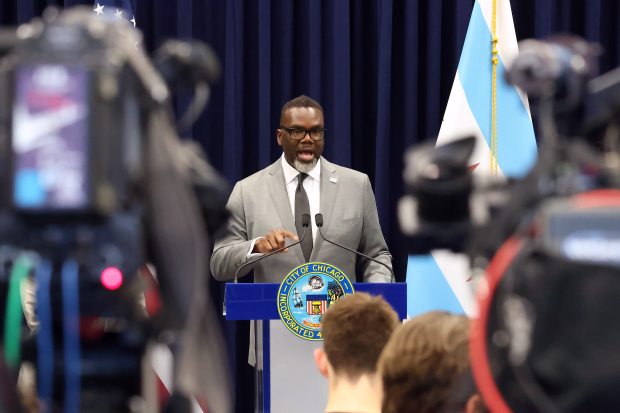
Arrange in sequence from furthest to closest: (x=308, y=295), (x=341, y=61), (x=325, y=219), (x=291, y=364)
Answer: (x=341, y=61)
(x=325, y=219)
(x=291, y=364)
(x=308, y=295)

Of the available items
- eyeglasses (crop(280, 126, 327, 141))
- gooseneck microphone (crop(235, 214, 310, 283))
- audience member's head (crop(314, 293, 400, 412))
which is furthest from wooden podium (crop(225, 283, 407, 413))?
eyeglasses (crop(280, 126, 327, 141))

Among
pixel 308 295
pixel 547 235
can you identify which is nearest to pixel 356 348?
pixel 308 295

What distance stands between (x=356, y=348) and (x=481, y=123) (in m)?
2.37

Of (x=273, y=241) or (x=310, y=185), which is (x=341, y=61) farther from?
(x=273, y=241)

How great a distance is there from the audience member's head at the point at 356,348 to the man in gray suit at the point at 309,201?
1.40m

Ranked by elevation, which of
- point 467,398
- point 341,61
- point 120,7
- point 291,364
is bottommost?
point 291,364

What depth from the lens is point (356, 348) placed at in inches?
94.2

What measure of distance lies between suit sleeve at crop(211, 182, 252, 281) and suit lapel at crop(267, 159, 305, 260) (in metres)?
0.14

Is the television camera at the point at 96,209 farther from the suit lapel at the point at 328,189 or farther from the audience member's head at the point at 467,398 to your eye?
the suit lapel at the point at 328,189

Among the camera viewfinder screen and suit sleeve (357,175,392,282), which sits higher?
the camera viewfinder screen

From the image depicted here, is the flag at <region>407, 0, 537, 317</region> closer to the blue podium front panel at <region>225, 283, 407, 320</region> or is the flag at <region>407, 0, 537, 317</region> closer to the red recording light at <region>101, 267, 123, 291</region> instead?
the blue podium front panel at <region>225, 283, 407, 320</region>

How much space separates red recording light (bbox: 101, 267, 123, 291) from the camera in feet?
4.47

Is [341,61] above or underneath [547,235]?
above

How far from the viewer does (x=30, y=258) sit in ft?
4.49
